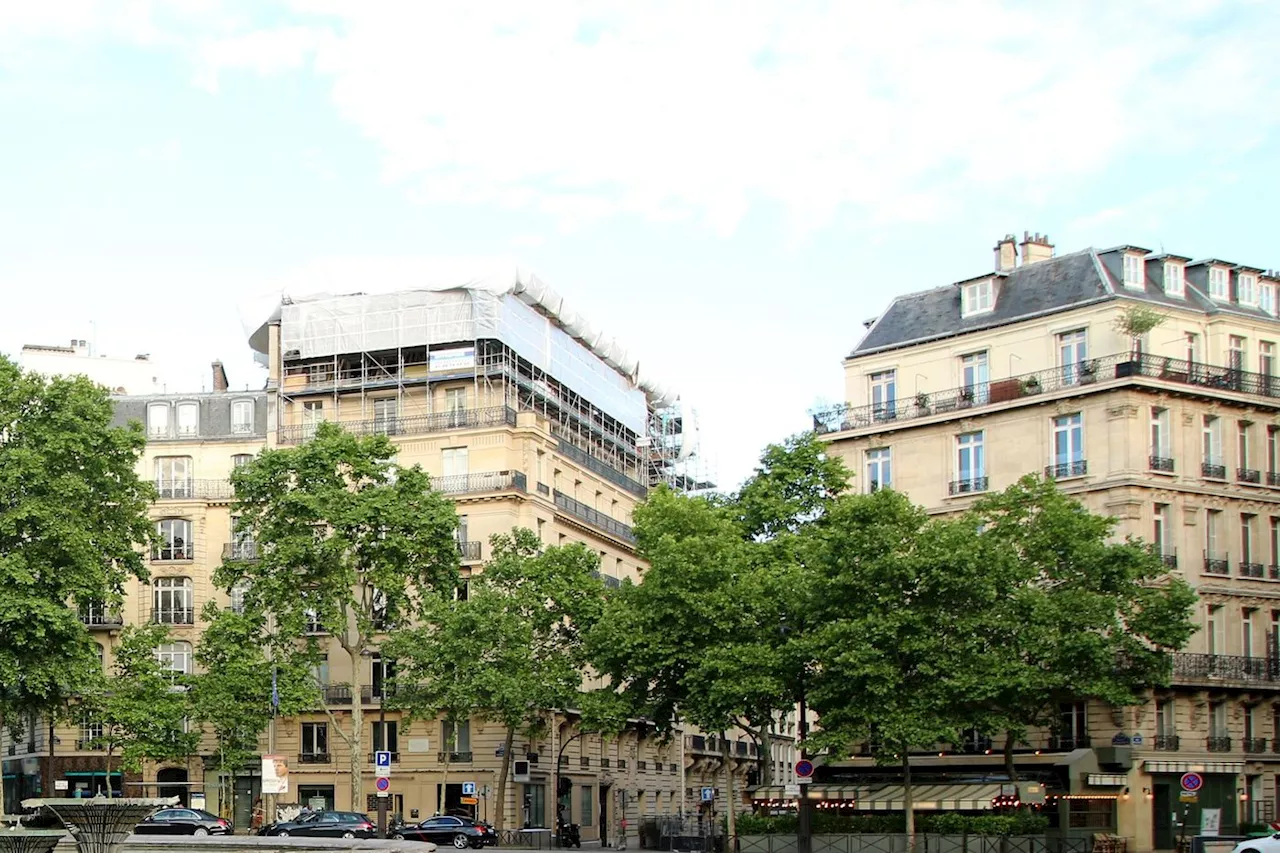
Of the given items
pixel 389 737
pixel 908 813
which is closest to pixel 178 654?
Answer: pixel 389 737

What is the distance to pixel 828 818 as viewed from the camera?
57031mm

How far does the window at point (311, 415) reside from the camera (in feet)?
259

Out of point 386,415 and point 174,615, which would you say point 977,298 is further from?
point 174,615

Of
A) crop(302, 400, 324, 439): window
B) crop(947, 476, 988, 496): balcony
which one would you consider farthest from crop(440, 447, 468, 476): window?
crop(947, 476, 988, 496): balcony

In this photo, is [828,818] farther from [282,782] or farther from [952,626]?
[282,782]

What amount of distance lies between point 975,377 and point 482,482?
2059 centimetres

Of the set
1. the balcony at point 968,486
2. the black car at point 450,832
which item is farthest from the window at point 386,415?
the balcony at point 968,486

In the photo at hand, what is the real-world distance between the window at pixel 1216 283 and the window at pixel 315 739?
3750 centimetres

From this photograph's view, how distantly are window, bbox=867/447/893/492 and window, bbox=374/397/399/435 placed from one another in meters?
20.5

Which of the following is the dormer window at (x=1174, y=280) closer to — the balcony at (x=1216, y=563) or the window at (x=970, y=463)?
the window at (x=970, y=463)

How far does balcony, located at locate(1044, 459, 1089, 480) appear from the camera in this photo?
205 ft

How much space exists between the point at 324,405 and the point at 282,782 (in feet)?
78.0

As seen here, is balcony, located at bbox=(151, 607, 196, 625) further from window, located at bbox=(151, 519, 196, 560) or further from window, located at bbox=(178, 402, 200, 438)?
window, located at bbox=(178, 402, 200, 438)

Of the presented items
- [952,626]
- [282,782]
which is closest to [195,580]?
[282,782]
